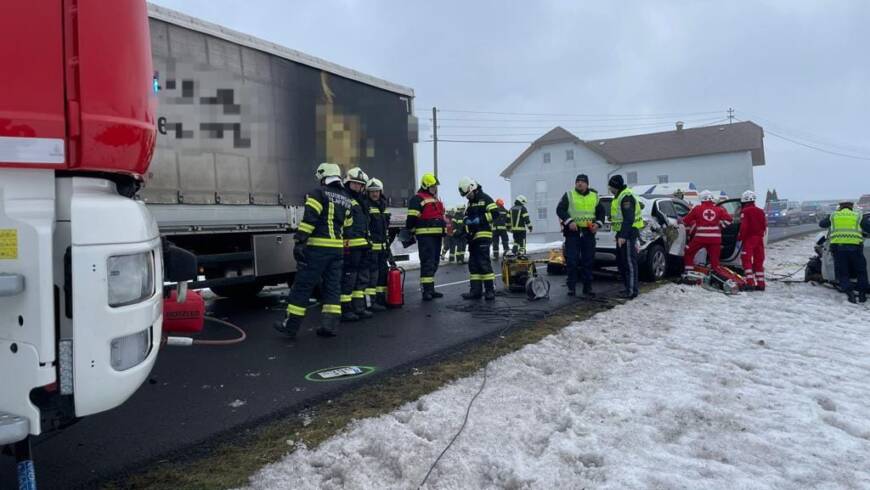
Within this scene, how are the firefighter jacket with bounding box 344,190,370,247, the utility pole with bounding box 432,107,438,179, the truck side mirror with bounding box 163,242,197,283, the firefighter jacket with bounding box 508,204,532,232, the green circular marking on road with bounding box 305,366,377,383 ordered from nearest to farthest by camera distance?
the truck side mirror with bounding box 163,242,197,283 → the green circular marking on road with bounding box 305,366,377,383 → the firefighter jacket with bounding box 344,190,370,247 → the firefighter jacket with bounding box 508,204,532,232 → the utility pole with bounding box 432,107,438,179

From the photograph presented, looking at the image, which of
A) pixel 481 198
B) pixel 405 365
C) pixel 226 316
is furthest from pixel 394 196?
pixel 405 365

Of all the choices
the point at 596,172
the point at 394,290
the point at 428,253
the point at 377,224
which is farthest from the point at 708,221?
→ the point at 596,172

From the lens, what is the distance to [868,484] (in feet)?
9.17

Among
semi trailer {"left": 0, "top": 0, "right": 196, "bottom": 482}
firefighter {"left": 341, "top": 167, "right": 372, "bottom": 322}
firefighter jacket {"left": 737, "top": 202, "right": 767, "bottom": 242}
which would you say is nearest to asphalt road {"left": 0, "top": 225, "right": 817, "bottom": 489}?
firefighter {"left": 341, "top": 167, "right": 372, "bottom": 322}

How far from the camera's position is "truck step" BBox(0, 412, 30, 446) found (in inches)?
73.9

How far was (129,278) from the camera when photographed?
213 cm

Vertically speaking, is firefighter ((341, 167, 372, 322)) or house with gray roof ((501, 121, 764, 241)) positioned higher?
house with gray roof ((501, 121, 764, 241))

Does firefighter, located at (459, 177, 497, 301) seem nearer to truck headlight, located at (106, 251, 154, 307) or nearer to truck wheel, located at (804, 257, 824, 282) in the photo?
truck wheel, located at (804, 257, 824, 282)

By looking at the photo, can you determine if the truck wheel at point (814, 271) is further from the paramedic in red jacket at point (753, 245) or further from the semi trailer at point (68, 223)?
the semi trailer at point (68, 223)

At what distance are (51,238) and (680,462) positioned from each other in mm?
3114

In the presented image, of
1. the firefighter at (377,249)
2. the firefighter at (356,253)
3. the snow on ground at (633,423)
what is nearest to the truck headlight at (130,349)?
the snow on ground at (633,423)

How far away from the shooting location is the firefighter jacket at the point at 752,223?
9.69 meters

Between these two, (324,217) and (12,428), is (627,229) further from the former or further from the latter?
(12,428)

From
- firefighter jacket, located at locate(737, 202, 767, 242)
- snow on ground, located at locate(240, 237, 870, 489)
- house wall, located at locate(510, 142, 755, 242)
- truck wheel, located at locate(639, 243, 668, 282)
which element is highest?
house wall, located at locate(510, 142, 755, 242)
